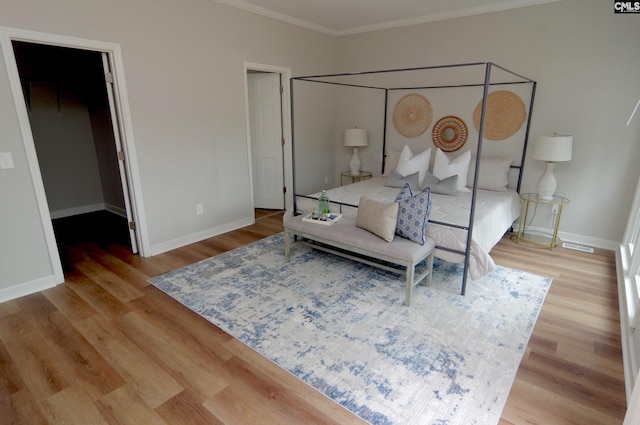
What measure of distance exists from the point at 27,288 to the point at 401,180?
3.96 m

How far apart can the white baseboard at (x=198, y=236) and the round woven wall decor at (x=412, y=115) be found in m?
2.59

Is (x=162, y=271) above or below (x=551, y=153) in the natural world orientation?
below

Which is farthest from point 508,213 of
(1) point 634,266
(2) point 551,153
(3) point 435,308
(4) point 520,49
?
(4) point 520,49

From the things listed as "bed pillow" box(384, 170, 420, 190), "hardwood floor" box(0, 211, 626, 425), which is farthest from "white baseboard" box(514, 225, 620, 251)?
"bed pillow" box(384, 170, 420, 190)

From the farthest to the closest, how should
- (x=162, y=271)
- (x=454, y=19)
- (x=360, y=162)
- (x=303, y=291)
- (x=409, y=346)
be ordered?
(x=360, y=162) → (x=454, y=19) → (x=162, y=271) → (x=303, y=291) → (x=409, y=346)

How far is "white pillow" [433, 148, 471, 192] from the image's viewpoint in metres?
4.13

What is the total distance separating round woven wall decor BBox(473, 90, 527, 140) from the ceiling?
3.26 ft

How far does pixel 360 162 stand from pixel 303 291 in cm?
318

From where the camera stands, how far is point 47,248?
2980mm

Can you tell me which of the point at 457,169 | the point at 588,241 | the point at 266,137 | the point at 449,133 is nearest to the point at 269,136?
the point at 266,137

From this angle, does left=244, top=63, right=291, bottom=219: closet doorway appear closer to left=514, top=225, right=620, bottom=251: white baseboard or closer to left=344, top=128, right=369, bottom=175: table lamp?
left=344, top=128, right=369, bottom=175: table lamp

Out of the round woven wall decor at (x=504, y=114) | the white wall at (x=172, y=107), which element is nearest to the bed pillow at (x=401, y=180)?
the round woven wall decor at (x=504, y=114)

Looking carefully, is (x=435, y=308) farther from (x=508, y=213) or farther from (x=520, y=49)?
(x=520, y=49)

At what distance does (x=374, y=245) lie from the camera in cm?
280
